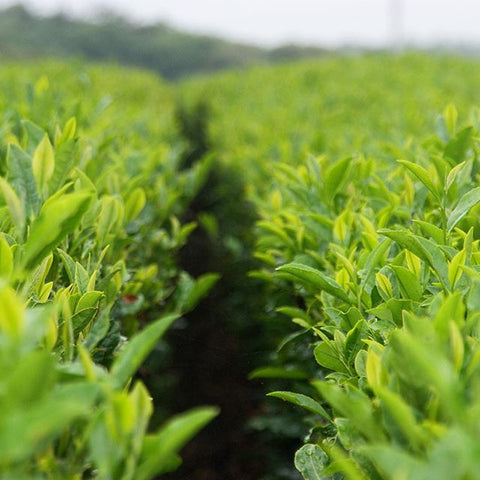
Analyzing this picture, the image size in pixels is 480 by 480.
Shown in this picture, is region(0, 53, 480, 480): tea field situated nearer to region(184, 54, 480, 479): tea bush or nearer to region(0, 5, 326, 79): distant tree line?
region(184, 54, 480, 479): tea bush

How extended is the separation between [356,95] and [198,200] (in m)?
2.30

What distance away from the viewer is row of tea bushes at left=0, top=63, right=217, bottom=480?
811mm

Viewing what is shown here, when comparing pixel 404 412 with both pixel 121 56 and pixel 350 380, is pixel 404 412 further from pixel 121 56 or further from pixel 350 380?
pixel 121 56

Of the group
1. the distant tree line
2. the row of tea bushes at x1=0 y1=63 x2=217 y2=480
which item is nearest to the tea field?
the row of tea bushes at x1=0 y1=63 x2=217 y2=480

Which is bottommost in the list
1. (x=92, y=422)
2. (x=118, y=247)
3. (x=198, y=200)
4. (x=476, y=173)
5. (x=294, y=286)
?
(x=198, y=200)

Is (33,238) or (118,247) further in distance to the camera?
(118,247)

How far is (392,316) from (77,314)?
721 mm

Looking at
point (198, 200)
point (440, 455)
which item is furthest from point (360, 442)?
point (198, 200)

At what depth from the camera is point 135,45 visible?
117ft

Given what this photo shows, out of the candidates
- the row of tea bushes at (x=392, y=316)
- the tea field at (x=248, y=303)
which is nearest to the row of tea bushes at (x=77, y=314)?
the tea field at (x=248, y=303)

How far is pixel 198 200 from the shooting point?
24.5 feet

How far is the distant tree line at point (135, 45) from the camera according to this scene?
3384 cm

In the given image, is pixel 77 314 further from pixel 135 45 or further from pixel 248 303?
pixel 135 45

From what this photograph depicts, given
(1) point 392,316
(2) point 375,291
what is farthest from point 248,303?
(1) point 392,316
